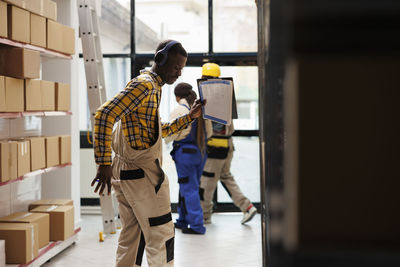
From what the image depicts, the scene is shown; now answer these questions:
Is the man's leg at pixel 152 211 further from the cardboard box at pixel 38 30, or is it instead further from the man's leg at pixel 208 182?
the man's leg at pixel 208 182

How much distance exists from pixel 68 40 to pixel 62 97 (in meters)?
0.55

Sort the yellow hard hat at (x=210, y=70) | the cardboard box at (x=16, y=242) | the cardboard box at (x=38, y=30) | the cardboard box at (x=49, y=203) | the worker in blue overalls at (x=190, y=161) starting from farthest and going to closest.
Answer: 1. the yellow hard hat at (x=210, y=70)
2. the worker in blue overalls at (x=190, y=161)
3. the cardboard box at (x=49, y=203)
4. the cardboard box at (x=38, y=30)
5. the cardboard box at (x=16, y=242)

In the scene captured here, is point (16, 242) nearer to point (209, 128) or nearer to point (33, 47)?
point (33, 47)

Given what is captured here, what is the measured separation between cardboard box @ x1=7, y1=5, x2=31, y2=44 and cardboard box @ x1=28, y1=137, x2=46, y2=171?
76 centimetres

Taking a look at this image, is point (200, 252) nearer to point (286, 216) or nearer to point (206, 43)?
point (206, 43)

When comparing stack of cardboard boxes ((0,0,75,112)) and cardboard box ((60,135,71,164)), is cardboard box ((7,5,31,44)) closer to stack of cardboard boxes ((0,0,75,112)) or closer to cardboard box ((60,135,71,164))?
stack of cardboard boxes ((0,0,75,112))

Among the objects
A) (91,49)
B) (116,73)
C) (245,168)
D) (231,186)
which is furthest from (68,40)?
(245,168)

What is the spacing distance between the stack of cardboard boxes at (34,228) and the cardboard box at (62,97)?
0.85 m

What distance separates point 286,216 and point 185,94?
5006 mm

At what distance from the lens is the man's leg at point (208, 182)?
593 centimetres

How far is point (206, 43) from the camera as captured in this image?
6.62 meters

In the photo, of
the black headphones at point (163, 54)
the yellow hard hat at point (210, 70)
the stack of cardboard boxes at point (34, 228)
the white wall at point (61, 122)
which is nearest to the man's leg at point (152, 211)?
the black headphones at point (163, 54)

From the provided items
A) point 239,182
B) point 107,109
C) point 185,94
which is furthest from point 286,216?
point 239,182

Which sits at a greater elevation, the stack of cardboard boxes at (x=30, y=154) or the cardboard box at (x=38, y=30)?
the cardboard box at (x=38, y=30)
